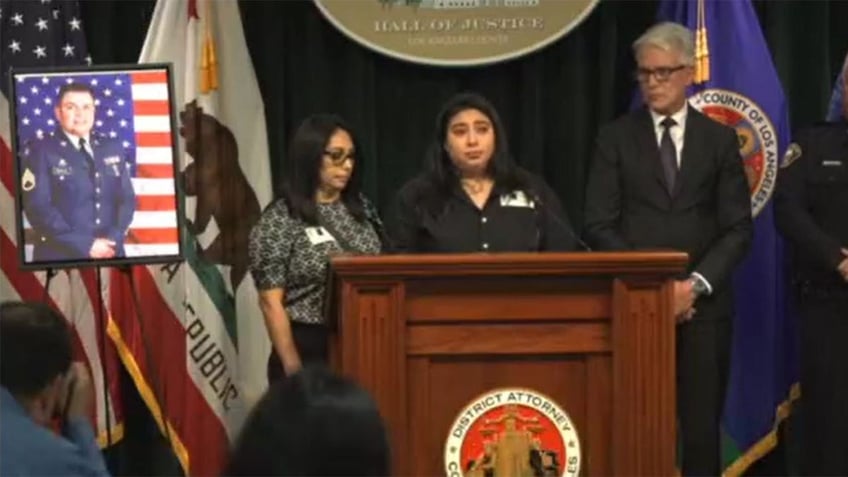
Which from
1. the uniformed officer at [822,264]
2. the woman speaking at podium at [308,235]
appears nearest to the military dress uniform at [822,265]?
the uniformed officer at [822,264]

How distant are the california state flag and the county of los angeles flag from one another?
1385mm

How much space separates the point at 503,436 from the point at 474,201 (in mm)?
773

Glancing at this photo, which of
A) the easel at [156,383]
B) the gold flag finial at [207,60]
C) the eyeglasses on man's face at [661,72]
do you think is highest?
the gold flag finial at [207,60]

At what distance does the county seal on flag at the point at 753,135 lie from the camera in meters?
4.80

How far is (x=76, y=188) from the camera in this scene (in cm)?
401

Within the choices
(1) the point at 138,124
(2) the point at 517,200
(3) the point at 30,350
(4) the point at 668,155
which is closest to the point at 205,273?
(1) the point at 138,124

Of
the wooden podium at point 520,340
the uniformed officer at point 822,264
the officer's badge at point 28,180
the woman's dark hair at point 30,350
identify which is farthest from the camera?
the uniformed officer at point 822,264

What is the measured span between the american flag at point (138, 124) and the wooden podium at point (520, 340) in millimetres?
971

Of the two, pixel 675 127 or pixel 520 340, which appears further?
pixel 675 127

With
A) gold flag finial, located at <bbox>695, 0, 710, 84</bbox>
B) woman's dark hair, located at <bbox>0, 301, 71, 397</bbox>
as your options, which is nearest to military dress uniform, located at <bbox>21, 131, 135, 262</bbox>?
woman's dark hair, located at <bbox>0, 301, 71, 397</bbox>

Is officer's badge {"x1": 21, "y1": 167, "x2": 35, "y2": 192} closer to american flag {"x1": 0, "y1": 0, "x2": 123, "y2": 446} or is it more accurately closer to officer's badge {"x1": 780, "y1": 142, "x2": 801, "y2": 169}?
american flag {"x1": 0, "y1": 0, "x2": 123, "y2": 446}

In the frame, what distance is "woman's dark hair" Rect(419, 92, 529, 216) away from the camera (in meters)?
3.83

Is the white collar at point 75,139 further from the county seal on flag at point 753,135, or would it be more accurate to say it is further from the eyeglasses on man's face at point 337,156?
the county seal on flag at point 753,135

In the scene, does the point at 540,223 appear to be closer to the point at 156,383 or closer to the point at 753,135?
the point at 753,135
